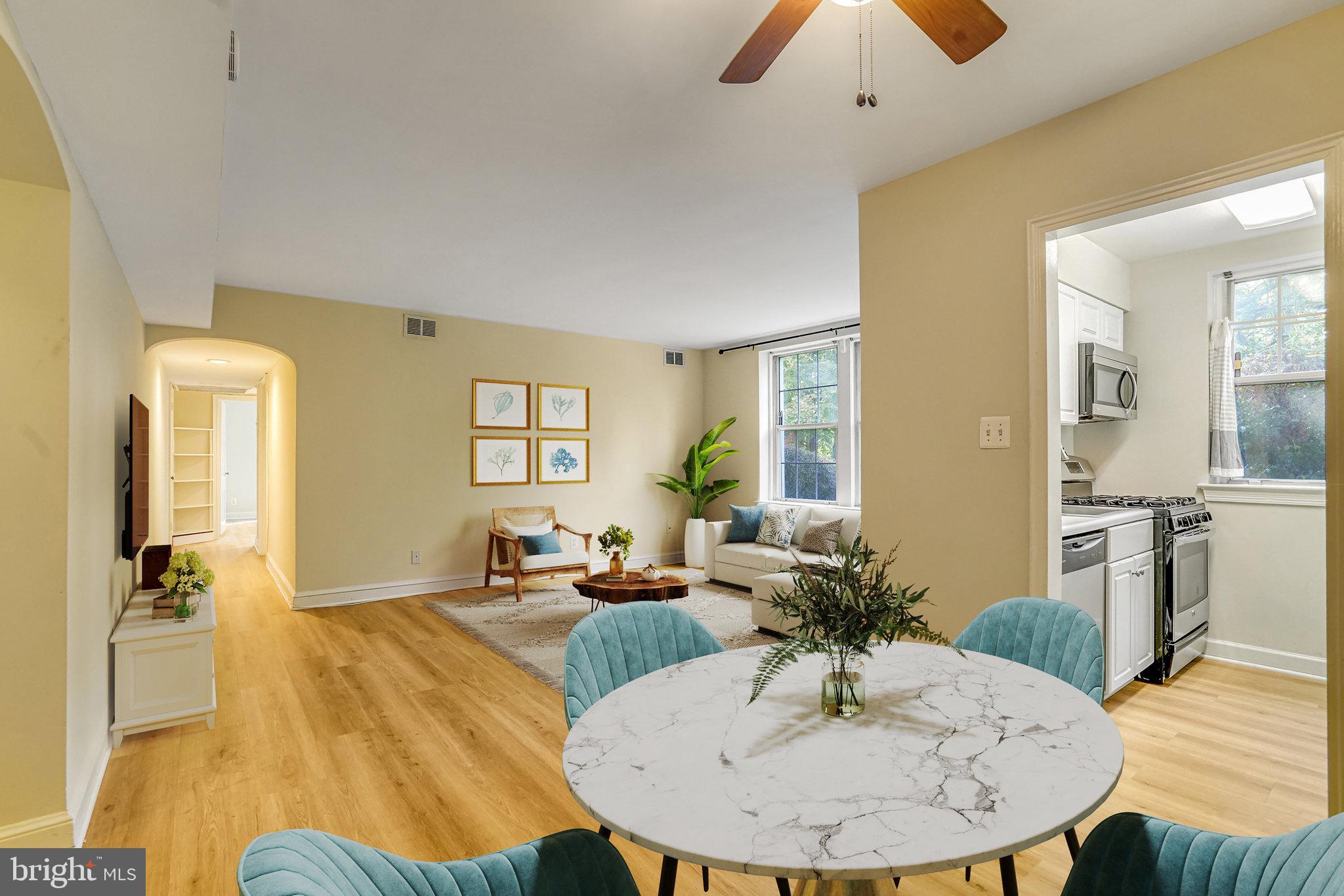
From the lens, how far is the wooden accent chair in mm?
5465

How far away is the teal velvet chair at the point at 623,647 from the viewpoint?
1.52 m

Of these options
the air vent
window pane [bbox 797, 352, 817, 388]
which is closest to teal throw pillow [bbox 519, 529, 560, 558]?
the air vent

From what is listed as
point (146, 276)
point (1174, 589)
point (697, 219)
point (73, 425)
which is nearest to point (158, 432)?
point (146, 276)

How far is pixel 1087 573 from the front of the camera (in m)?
2.86

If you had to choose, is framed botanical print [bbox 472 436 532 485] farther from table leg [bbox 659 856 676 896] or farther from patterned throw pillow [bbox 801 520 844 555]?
table leg [bbox 659 856 676 896]

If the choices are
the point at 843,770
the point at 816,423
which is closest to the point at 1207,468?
the point at 816,423

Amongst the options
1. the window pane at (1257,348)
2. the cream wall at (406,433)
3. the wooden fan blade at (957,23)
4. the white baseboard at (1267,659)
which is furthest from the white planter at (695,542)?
the wooden fan blade at (957,23)

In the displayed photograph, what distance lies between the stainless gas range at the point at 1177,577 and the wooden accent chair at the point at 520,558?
378 centimetres

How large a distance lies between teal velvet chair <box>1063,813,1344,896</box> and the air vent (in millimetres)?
5640

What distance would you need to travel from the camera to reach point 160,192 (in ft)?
7.70

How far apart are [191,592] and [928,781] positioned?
11.6ft

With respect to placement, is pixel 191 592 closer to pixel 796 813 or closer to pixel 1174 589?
pixel 796 813

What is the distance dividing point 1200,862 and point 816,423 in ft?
18.9

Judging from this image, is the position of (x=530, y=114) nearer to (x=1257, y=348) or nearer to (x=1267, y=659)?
(x=1257, y=348)
